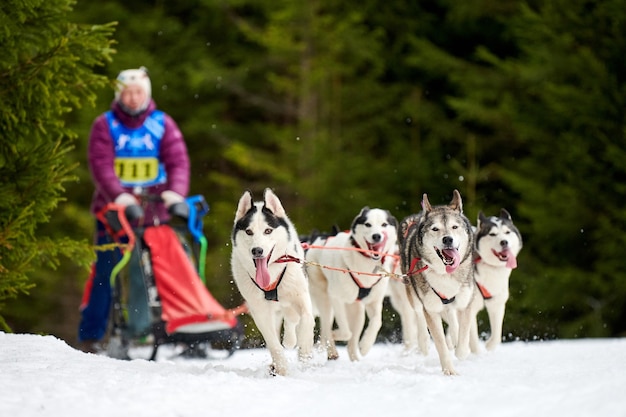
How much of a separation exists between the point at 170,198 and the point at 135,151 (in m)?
0.62

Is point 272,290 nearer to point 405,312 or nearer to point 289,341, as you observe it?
point 289,341

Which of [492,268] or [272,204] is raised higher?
[272,204]

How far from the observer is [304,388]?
17.7ft

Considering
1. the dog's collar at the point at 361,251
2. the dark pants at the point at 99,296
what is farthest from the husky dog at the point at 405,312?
the dark pants at the point at 99,296

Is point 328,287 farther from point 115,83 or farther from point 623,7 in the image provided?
point 623,7

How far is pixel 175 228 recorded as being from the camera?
28.6ft

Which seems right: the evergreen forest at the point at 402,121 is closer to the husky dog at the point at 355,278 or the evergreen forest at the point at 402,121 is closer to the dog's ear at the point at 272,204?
the dog's ear at the point at 272,204

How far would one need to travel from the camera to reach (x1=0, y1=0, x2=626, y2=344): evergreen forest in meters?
13.8

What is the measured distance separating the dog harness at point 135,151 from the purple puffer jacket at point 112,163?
45 mm

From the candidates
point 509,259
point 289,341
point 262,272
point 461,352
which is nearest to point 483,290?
point 509,259

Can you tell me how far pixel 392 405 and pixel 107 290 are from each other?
14.0 feet

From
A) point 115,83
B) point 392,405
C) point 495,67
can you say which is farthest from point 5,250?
point 495,67

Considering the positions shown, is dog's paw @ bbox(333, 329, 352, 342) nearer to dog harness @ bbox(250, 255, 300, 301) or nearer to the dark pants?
dog harness @ bbox(250, 255, 300, 301)

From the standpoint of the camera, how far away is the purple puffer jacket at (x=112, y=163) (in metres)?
8.50
